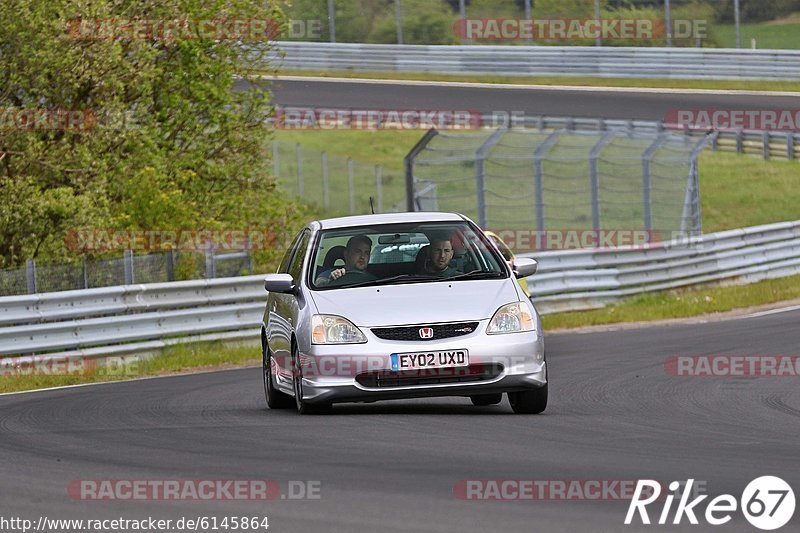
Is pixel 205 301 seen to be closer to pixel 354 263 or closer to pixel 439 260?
pixel 354 263

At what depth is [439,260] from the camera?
1123cm

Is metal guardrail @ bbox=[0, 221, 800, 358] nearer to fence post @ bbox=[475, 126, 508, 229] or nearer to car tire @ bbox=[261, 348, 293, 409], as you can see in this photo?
fence post @ bbox=[475, 126, 508, 229]

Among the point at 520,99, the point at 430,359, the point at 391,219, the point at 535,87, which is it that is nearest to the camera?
the point at 430,359

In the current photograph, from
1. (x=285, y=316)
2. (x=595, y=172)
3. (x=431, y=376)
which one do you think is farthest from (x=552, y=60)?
(x=431, y=376)

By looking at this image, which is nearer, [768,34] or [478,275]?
[478,275]

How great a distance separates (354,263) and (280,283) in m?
0.56

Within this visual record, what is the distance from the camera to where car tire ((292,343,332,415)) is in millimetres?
Answer: 10773

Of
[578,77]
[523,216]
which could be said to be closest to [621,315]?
[523,216]

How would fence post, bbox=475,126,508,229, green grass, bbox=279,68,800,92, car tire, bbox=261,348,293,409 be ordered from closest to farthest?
car tire, bbox=261,348,293,409 → fence post, bbox=475,126,508,229 → green grass, bbox=279,68,800,92

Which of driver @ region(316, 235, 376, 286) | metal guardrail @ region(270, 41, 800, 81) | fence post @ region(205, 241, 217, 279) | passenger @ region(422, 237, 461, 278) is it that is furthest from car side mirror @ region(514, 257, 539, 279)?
metal guardrail @ region(270, 41, 800, 81)

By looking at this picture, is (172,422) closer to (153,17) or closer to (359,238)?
(359,238)

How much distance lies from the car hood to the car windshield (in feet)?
0.57

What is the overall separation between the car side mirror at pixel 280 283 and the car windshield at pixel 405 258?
16cm

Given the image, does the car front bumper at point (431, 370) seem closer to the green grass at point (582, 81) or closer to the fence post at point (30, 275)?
the fence post at point (30, 275)
